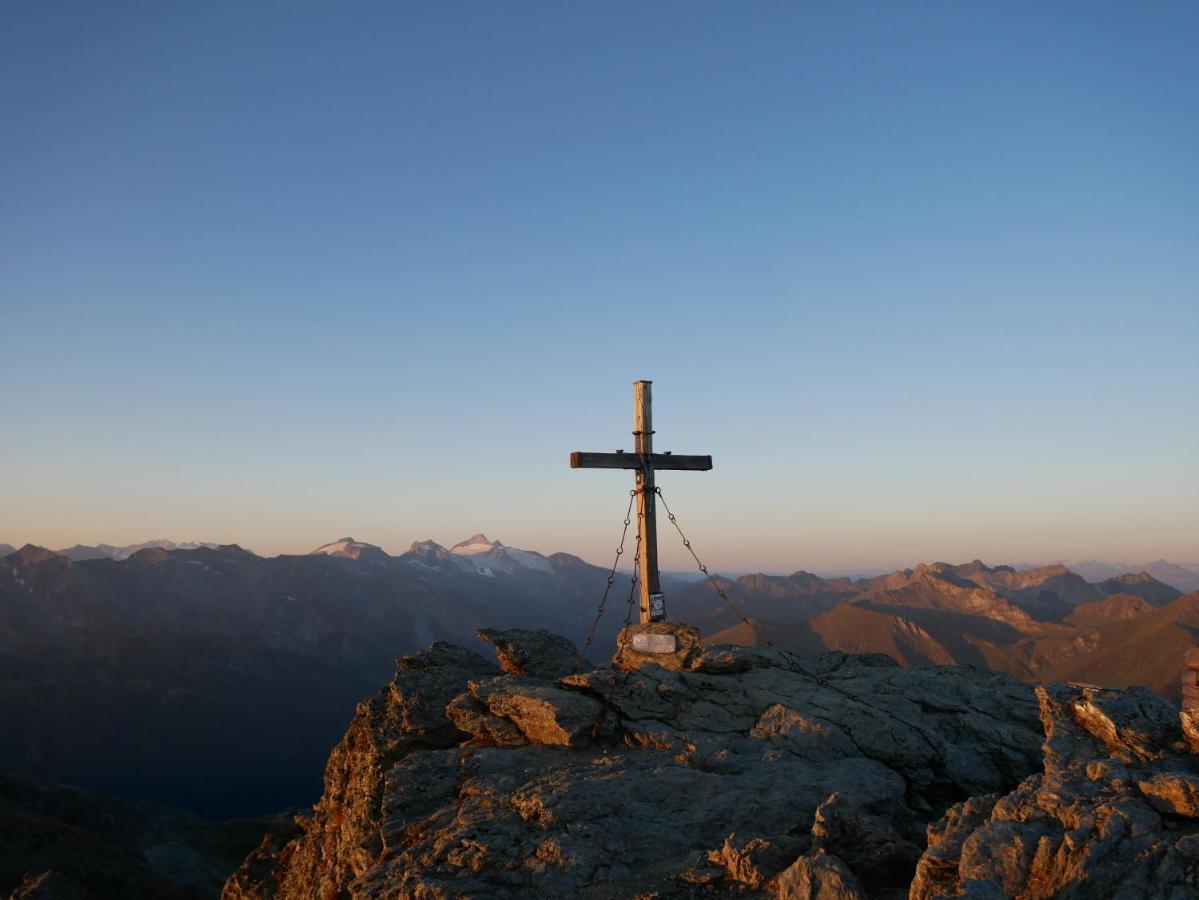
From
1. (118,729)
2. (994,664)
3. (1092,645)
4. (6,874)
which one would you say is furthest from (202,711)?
(1092,645)

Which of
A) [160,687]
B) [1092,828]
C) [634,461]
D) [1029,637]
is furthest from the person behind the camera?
[1029,637]

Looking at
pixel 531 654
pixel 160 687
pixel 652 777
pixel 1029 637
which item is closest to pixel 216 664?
pixel 160 687

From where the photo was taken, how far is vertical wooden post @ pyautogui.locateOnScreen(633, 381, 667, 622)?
19.2m

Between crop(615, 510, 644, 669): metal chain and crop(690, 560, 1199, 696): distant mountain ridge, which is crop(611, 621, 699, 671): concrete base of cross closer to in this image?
crop(615, 510, 644, 669): metal chain

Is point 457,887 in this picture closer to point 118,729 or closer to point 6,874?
point 6,874

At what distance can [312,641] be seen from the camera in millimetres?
197875

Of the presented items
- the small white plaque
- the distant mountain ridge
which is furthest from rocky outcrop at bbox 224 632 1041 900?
the distant mountain ridge

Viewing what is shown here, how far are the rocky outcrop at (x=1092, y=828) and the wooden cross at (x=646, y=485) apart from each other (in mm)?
10587

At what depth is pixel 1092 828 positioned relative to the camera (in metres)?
7.80

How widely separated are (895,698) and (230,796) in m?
133

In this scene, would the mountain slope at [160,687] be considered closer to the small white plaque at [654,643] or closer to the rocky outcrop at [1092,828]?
the small white plaque at [654,643]

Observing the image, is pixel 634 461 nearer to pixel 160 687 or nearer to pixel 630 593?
pixel 630 593

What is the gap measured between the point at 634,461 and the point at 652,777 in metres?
9.01

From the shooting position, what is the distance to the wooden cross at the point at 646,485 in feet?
62.8
